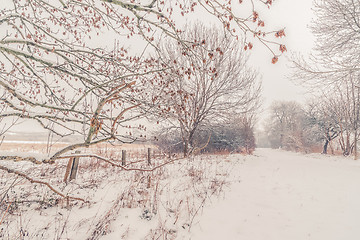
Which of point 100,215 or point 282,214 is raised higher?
point 100,215

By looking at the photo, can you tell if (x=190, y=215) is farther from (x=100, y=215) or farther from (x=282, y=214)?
(x=282, y=214)

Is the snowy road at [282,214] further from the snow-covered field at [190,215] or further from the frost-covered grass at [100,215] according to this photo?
the frost-covered grass at [100,215]

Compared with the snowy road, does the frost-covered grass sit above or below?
above

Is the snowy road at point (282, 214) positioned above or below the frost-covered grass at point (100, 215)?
below

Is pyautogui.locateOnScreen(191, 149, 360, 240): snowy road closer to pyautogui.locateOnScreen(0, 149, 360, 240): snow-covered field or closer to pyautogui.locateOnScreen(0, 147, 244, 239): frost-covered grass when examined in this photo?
pyautogui.locateOnScreen(0, 149, 360, 240): snow-covered field

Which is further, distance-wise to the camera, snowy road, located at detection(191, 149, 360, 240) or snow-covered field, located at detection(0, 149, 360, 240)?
snowy road, located at detection(191, 149, 360, 240)

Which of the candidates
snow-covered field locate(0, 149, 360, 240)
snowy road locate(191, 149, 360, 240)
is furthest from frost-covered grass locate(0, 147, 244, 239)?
snowy road locate(191, 149, 360, 240)

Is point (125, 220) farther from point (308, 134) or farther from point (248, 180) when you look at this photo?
point (308, 134)

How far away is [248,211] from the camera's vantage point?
10.3ft

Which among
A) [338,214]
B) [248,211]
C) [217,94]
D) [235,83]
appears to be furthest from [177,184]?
[235,83]

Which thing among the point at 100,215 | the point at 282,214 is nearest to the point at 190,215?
the point at 100,215

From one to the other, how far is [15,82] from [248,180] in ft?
21.0

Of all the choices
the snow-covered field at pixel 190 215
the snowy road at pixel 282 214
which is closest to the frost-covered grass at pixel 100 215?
the snow-covered field at pixel 190 215

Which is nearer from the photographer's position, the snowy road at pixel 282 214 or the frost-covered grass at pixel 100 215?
the frost-covered grass at pixel 100 215
